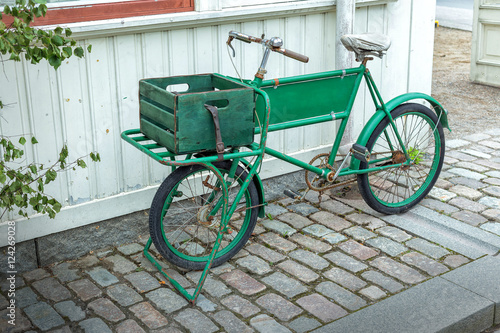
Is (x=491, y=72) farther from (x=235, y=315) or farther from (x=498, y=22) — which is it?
(x=235, y=315)

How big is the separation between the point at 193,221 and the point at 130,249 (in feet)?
1.69

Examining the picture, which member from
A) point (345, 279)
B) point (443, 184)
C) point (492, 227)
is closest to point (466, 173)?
point (443, 184)

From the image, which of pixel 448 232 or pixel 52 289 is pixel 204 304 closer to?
pixel 52 289

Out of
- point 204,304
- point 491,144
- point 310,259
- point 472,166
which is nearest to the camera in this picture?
point 204,304

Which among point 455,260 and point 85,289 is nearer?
point 85,289

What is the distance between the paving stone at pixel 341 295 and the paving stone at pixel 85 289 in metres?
1.28

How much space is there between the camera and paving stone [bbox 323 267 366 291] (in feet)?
12.7

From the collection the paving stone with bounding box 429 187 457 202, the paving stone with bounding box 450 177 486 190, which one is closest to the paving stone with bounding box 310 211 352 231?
the paving stone with bounding box 429 187 457 202

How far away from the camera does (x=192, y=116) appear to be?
3562 millimetres

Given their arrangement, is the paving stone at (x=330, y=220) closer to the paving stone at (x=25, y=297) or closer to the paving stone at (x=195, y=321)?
the paving stone at (x=195, y=321)

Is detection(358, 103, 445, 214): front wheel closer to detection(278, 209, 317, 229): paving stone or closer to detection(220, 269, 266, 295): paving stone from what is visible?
detection(278, 209, 317, 229): paving stone

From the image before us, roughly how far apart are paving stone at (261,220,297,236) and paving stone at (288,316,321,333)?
3.50 feet

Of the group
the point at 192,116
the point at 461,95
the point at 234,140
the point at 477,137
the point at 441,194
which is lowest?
the point at 441,194

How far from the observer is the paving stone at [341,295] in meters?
3.68
